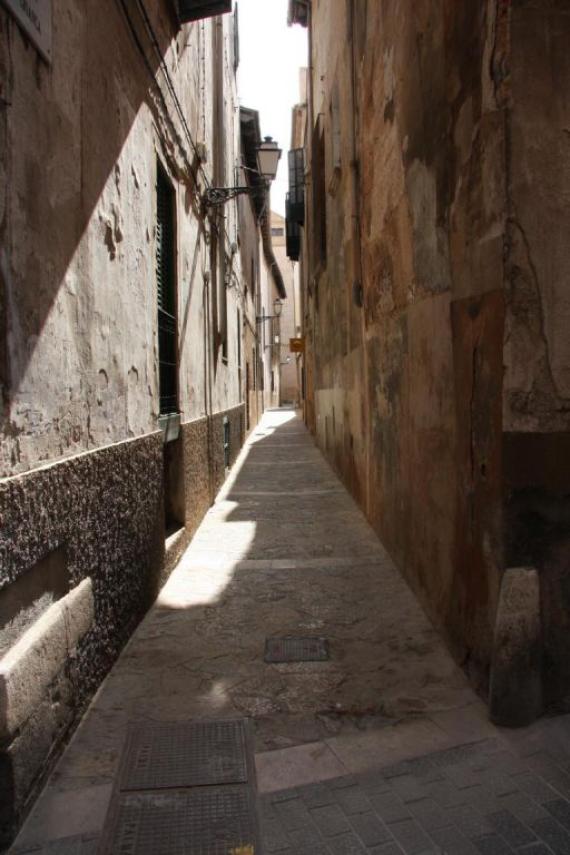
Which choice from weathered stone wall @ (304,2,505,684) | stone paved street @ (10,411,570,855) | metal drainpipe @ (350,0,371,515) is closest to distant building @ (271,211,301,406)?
metal drainpipe @ (350,0,371,515)

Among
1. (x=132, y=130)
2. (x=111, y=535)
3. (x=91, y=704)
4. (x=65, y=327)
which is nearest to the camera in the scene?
(x=65, y=327)

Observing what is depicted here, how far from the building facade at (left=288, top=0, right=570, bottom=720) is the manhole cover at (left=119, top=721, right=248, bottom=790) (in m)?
1.17

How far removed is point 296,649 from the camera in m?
3.64

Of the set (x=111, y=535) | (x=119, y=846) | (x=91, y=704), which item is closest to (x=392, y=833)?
(x=119, y=846)

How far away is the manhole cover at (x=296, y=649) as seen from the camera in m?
3.53

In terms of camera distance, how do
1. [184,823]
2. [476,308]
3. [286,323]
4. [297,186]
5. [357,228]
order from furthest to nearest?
1. [286,323]
2. [297,186]
3. [357,228]
4. [476,308]
5. [184,823]

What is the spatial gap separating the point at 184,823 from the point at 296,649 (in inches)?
59.5

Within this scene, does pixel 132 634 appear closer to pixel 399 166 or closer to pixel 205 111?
pixel 399 166

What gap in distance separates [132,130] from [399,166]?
6.28 ft

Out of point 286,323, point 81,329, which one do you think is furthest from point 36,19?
point 286,323

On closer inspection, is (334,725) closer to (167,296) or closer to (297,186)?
(167,296)

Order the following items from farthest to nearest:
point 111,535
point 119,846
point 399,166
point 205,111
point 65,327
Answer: point 205,111, point 399,166, point 111,535, point 65,327, point 119,846

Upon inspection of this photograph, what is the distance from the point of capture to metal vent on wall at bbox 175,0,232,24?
562cm

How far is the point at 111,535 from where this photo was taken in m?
3.42
